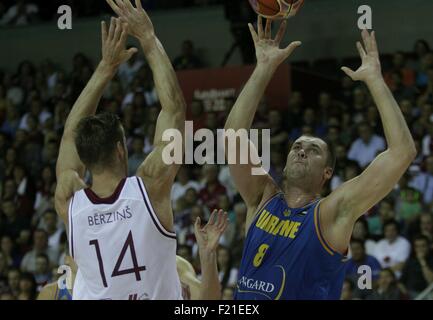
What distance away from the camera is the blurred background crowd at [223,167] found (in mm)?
9773

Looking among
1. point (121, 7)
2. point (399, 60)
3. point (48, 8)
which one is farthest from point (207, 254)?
point (48, 8)

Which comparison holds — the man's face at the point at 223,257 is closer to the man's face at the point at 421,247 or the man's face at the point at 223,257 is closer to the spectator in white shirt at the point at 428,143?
the man's face at the point at 421,247

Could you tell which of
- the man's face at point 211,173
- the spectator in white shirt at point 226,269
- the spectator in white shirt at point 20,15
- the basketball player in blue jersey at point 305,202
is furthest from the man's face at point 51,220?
the basketball player in blue jersey at point 305,202

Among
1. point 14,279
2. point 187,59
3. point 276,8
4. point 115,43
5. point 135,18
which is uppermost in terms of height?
point 187,59

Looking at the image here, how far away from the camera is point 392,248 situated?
977 cm

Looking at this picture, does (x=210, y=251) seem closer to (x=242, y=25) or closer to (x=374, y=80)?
(x=374, y=80)

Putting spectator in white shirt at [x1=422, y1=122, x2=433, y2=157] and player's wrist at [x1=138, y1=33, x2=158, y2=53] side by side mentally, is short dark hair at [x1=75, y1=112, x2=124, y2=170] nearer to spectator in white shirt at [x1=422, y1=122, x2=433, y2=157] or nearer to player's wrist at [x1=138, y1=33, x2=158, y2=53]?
player's wrist at [x1=138, y1=33, x2=158, y2=53]

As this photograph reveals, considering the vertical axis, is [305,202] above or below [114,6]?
below

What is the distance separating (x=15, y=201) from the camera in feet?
42.5

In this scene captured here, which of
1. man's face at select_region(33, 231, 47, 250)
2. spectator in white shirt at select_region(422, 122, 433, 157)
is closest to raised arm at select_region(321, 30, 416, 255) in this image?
spectator in white shirt at select_region(422, 122, 433, 157)

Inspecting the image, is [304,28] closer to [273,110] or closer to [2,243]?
[273,110]

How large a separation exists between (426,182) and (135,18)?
639 cm
